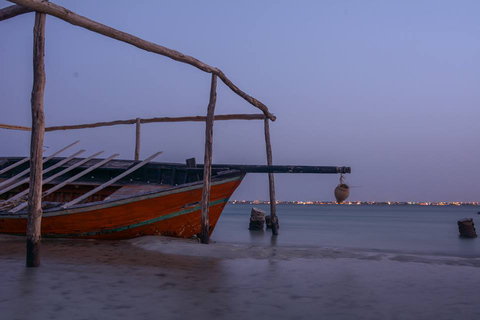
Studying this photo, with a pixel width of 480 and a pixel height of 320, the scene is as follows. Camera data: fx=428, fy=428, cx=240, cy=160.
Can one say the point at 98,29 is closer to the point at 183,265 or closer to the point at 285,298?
the point at 183,265

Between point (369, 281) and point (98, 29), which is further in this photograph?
point (98, 29)

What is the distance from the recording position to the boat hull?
8.66 meters

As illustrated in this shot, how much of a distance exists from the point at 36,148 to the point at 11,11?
2224 millimetres

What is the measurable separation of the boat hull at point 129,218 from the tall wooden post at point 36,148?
253cm

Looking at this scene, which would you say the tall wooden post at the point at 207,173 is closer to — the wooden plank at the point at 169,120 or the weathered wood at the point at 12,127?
the wooden plank at the point at 169,120

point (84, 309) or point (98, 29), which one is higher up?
point (98, 29)

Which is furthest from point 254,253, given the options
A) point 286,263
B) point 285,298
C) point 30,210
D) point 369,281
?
point 30,210

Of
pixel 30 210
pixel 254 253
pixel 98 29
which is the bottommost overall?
pixel 254 253

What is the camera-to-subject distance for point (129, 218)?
356 inches

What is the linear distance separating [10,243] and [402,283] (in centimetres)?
733

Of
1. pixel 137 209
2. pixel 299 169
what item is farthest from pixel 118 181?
pixel 299 169

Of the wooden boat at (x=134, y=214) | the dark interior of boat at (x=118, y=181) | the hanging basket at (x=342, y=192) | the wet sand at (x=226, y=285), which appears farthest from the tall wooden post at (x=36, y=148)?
the hanging basket at (x=342, y=192)

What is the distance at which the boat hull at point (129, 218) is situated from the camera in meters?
8.66

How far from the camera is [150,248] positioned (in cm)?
823
